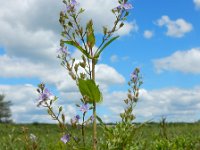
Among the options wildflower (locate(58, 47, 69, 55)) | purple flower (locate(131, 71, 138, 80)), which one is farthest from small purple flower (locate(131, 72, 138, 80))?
wildflower (locate(58, 47, 69, 55))

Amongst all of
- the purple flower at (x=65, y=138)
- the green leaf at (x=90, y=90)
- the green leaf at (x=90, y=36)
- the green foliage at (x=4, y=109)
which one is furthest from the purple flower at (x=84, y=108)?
the green foliage at (x=4, y=109)

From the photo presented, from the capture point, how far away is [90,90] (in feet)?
9.75

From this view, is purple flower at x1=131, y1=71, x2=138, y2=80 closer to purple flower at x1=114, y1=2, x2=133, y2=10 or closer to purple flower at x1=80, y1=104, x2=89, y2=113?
purple flower at x1=114, y1=2, x2=133, y2=10

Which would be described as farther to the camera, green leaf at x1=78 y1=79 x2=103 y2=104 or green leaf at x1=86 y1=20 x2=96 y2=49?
green leaf at x1=86 y1=20 x2=96 y2=49

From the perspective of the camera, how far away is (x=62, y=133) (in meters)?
3.33

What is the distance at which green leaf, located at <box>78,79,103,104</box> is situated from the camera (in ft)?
9.57

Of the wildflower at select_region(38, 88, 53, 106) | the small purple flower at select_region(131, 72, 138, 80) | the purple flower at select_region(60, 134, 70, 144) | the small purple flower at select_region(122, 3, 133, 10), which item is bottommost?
the purple flower at select_region(60, 134, 70, 144)

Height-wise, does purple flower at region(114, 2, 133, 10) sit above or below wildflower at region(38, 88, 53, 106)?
above

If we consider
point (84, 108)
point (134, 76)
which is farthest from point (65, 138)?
point (134, 76)

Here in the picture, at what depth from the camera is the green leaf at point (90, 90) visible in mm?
2918

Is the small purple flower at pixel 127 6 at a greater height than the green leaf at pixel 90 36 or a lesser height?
greater

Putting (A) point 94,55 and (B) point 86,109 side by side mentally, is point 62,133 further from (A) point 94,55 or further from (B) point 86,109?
(A) point 94,55

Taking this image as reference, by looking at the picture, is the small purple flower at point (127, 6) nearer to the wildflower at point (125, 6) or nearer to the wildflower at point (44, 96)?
the wildflower at point (125, 6)

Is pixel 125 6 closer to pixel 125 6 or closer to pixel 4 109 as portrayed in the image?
pixel 125 6
